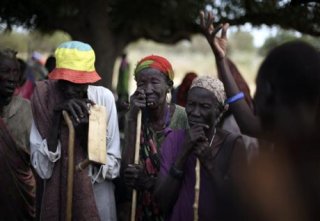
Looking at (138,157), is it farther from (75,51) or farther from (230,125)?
(230,125)

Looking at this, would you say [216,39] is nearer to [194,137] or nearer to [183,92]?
[194,137]

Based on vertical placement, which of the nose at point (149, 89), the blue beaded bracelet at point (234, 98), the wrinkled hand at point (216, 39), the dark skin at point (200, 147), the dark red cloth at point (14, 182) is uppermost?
the wrinkled hand at point (216, 39)

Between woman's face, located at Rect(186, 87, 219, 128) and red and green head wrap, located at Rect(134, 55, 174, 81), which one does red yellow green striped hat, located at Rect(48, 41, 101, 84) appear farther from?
→ woman's face, located at Rect(186, 87, 219, 128)

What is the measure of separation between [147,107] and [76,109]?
567mm

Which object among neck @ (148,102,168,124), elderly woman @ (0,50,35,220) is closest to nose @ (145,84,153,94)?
neck @ (148,102,168,124)

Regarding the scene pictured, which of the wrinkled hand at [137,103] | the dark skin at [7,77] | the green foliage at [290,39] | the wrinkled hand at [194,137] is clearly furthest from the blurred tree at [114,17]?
the wrinkled hand at [194,137]

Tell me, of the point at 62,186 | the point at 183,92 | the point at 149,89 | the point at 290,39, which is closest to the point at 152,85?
the point at 149,89

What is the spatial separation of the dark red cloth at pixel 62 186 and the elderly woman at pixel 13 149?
2.50 feet

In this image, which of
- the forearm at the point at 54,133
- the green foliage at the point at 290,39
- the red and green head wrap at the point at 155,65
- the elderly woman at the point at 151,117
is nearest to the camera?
the green foliage at the point at 290,39

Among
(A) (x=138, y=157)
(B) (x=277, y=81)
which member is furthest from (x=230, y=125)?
(B) (x=277, y=81)

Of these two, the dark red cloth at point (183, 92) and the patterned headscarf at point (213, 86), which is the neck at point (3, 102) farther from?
the dark red cloth at point (183, 92)

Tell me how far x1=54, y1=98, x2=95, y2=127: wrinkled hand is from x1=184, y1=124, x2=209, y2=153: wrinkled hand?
2.35 ft

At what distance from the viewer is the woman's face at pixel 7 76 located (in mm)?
4035

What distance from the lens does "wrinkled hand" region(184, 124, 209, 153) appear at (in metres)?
2.85
